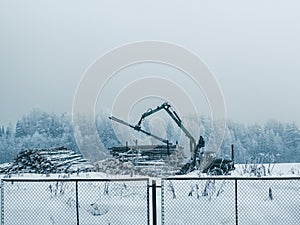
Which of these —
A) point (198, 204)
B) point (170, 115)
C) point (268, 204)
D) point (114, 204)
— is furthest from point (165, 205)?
point (170, 115)

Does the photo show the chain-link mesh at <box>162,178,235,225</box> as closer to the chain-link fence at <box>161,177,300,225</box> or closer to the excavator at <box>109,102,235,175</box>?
the chain-link fence at <box>161,177,300,225</box>

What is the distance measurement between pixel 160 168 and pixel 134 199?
20.1 ft

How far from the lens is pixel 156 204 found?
22.3 ft

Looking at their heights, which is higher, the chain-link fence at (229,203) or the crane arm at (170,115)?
the crane arm at (170,115)

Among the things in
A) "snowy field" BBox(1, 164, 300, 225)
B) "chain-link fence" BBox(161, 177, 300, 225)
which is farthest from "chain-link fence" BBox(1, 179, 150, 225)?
"chain-link fence" BBox(161, 177, 300, 225)

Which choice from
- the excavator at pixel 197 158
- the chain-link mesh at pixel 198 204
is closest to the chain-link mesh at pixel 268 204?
the chain-link mesh at pixel 198 204

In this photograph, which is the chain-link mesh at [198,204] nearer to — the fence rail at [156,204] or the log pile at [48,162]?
the fence rail at [156,204]

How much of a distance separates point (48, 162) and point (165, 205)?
1021cm

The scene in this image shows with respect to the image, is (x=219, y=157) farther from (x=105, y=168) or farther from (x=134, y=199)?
(x=134, y=199)

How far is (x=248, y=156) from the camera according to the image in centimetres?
1680

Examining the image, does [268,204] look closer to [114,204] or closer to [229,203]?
[229,203]

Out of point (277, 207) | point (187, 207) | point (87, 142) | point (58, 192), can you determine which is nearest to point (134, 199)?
point (187, 207)

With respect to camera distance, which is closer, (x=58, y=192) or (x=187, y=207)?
(x=187, y=207)

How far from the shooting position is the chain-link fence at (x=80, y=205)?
7.59 meters
